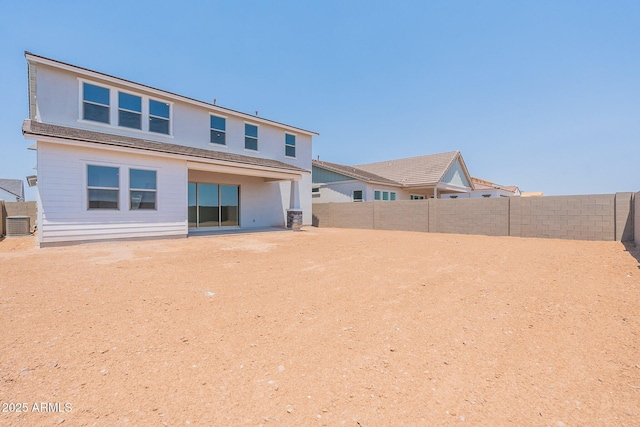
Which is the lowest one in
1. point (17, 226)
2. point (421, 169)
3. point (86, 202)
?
point (17, 226)

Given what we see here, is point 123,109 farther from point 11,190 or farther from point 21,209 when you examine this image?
point 11,190

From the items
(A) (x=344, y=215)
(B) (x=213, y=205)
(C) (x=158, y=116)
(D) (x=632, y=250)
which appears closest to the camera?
(D) (x=632, y=250)

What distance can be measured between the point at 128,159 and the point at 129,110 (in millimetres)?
2726

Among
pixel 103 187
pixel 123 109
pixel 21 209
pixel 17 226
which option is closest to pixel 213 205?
pixel 103 187

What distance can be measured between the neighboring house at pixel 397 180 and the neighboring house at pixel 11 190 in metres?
41.3

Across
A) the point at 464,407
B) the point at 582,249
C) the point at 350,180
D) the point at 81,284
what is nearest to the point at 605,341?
the point at 464,407

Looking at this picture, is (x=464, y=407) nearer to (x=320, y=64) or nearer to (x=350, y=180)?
(x=320, y=64)

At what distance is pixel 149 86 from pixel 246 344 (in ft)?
41.5

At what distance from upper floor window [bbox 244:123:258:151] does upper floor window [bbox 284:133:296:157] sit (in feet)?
6.90

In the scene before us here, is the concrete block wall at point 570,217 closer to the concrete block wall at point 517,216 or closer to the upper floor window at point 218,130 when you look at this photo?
the concrete block wall at point 517,216

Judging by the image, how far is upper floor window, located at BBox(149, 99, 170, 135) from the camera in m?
12.0

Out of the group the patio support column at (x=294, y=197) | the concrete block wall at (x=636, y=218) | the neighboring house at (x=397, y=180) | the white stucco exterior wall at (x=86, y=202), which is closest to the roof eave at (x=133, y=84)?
the white stucco exterior wall at (x=86, y=202)

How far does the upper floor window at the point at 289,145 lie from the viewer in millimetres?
17450

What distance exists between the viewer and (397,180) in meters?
23.6
